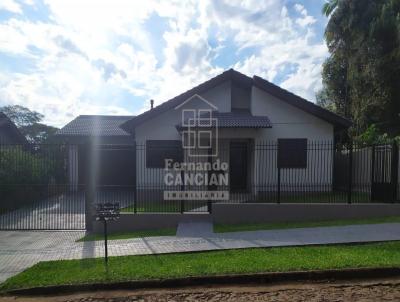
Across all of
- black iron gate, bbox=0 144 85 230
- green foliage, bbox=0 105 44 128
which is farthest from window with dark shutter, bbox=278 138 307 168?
green foliage, bbox=0 105 44 128

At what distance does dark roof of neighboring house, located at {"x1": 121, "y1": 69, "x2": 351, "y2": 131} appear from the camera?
1357cm

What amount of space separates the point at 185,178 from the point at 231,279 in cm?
536

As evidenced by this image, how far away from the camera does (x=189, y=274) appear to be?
17.1 feet

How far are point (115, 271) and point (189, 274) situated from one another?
123 cm

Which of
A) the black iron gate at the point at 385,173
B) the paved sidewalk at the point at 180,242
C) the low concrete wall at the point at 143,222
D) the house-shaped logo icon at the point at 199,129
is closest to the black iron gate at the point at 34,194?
the low concrete wall at the point at 143,222

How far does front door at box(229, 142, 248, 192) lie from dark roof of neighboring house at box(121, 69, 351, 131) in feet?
8.33

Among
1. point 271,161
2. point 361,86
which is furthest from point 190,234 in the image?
point 361,86

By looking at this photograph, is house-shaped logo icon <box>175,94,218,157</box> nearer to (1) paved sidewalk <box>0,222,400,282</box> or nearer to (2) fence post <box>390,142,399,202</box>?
(1) paved sidewalk <box>0,222,400,282</box>

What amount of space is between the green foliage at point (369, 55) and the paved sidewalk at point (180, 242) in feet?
40.7

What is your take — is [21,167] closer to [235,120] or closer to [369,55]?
[235,120]

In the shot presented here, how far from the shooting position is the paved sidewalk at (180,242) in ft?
22.2

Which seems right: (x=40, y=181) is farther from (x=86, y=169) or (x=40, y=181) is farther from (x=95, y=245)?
(x=95, y=245)

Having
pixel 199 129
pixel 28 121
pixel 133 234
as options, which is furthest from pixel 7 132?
pixel 28 121

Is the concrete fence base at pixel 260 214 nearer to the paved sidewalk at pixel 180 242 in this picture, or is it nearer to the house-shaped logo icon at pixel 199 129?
the paved sidewalk at pixel 180 242
